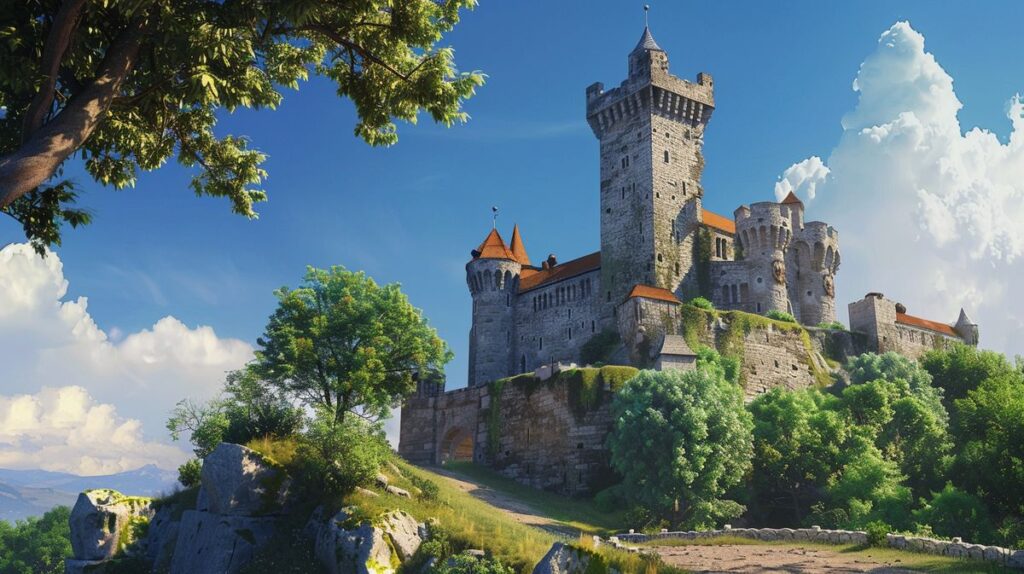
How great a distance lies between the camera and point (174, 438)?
37344 millimetres

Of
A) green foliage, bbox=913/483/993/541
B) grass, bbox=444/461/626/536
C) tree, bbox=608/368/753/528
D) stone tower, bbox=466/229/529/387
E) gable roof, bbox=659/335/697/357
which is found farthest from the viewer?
stone tower, bbox=466/229/529/387

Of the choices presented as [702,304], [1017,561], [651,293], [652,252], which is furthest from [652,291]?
[1017,561]

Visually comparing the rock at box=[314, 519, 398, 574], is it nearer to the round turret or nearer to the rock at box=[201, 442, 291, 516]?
the rock at box=[201, 442, 291, 516]

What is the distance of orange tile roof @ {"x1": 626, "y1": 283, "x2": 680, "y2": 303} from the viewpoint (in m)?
57.8

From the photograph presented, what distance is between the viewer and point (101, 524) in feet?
105

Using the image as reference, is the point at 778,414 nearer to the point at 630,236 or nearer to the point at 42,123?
the point at 630,236

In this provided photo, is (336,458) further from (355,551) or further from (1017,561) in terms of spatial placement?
(1017,561)

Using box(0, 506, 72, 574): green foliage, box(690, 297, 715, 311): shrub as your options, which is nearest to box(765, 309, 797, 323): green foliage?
box(690, 297, 715, 311): shrub

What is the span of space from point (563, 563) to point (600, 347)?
1761 inches

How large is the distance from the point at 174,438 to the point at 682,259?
4200 cm

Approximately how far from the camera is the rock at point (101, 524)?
31.6 meters

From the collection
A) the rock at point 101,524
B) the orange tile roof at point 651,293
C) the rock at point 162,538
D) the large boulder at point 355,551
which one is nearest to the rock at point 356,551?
the large boulder at point 355,551

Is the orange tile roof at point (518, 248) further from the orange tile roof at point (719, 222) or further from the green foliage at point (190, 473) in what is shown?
the green foliage at point (190, 473)

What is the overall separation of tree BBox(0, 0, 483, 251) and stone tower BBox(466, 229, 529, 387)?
185 ft
